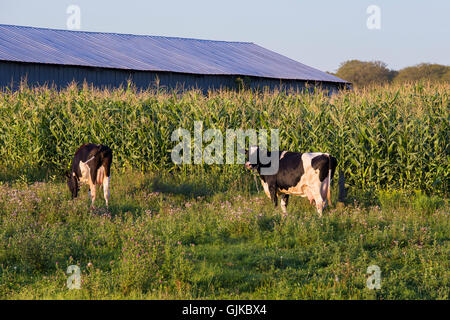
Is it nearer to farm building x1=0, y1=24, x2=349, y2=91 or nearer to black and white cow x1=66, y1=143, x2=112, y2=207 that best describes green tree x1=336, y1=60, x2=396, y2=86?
farm building x1=0, y1=24, x2=349, y2=91

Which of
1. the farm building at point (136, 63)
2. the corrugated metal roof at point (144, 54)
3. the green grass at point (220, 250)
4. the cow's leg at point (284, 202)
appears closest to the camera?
the green grass at point (220, 250)

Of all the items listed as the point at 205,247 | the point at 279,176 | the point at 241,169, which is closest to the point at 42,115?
the point at 241,169

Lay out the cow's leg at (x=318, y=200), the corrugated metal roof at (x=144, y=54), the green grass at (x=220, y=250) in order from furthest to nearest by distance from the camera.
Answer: the corrugated metal roof at (x=144, y=54) < the cow's leg at (x=318, y=200) < the green grass at (x=220, y=250)

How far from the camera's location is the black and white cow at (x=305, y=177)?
395 inches

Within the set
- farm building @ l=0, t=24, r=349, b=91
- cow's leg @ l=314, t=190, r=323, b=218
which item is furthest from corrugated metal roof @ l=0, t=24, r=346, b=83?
cow's leg @ l=314, t=190, r=323, b=218

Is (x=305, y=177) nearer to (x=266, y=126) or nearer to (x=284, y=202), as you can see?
(x=284, y=202)

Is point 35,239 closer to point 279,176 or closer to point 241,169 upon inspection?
point 279,176

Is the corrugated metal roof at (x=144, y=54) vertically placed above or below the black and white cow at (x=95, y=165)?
above

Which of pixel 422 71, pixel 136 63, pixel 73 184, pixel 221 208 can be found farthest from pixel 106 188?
pixel 422 71

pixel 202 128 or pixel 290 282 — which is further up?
pixel 202 128

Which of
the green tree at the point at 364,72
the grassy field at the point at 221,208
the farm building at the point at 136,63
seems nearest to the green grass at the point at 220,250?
the grassy field at the point at 221,208

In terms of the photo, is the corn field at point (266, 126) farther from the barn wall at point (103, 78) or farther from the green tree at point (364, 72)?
the green tree at point (364, 72)

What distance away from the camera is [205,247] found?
8125 millimetres
